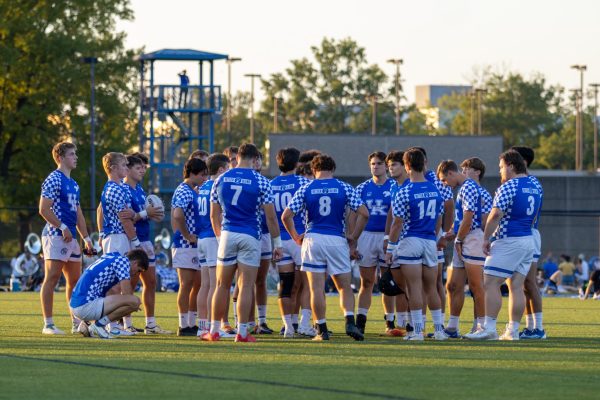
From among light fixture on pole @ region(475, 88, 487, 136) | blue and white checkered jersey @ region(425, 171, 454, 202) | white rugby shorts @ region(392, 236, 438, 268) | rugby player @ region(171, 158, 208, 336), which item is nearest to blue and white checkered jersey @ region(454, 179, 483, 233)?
blue and white checkered jersey @ region(425, 171, 454, 202)

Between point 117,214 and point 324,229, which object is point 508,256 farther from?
point 117,214

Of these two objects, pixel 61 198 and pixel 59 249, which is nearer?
pixel 59 249

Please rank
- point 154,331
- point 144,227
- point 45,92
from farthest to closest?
1. point 45,92
2. point 144,227
3. point 154,331

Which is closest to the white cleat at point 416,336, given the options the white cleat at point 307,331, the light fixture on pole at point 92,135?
the white cleat at point 307,331

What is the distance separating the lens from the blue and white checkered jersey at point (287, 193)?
15.0m

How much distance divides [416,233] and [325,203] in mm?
1012

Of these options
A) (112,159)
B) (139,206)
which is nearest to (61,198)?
(112,159)

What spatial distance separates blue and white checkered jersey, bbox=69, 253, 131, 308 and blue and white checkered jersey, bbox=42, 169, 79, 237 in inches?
48.4

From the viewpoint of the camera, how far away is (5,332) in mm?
15648

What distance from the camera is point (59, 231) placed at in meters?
15.2

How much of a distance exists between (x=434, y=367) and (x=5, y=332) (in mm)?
6439

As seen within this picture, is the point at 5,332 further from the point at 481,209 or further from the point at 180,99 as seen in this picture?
the point at 180,99

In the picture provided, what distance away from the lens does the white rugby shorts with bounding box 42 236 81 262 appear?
15148 millimetres

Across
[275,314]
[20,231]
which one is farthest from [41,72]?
[275,314]
